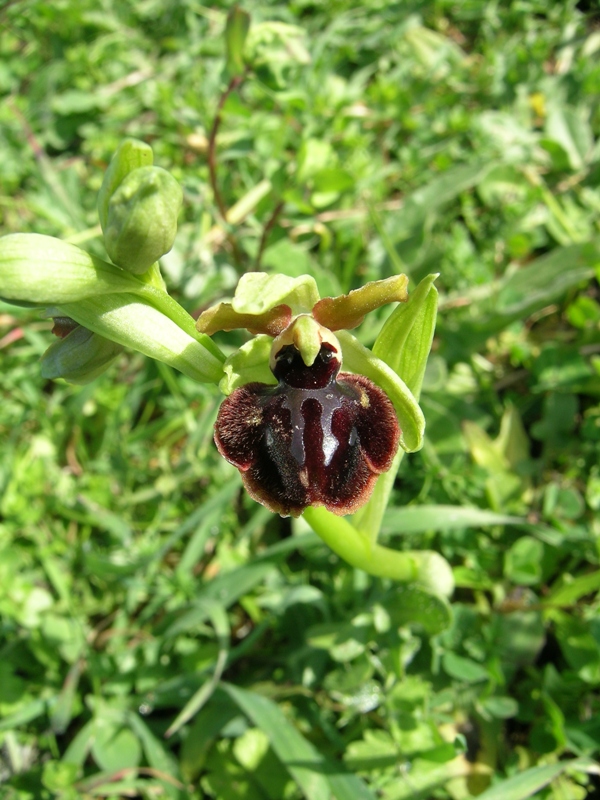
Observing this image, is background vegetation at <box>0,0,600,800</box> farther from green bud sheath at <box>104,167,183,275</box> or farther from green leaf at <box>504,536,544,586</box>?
green bud sheath at <box>104,167,183,275</box>

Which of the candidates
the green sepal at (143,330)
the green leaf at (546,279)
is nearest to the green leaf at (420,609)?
the green sepal at (143,330)

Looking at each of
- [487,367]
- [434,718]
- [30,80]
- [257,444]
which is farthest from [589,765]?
[30,80]

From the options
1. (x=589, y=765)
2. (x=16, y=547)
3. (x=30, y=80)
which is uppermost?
(x=30, y=80)

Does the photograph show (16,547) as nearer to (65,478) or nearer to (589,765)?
(65,478)

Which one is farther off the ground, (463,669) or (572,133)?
(572,133)

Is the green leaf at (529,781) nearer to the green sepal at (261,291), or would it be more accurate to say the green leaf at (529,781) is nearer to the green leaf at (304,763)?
the green leaf at (304,763)

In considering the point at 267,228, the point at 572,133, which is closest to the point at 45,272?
the point at 267,228

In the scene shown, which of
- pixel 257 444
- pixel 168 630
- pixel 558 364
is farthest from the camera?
pixel 558 364

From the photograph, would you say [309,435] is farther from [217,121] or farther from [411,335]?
[217,121]
